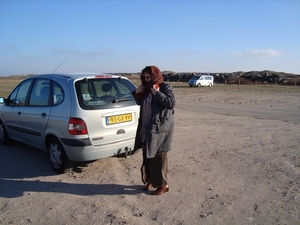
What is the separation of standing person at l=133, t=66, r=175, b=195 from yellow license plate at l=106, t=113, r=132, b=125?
2.44 feet

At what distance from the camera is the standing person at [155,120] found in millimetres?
3674

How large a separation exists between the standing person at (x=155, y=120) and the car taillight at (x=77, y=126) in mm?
957

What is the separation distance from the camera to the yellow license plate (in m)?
4.56

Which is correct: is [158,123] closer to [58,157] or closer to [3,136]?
[58,157]

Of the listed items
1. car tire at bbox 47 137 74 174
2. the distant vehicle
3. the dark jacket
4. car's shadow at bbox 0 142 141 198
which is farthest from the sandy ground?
the distant vehicle

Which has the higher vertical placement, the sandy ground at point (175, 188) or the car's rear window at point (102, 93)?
the car's rear window at point (102, 93)

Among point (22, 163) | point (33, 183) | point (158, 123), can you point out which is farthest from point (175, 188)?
point (22, 163)

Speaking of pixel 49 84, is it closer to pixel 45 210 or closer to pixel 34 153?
pixel 34 153

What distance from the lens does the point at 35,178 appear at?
4.75m

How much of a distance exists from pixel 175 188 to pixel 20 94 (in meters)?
4.01

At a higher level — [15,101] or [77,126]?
[15,101]

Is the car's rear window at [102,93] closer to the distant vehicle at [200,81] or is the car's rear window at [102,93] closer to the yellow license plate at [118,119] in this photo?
the yellow license plate at [118,119]

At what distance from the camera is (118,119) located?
4.69 meters

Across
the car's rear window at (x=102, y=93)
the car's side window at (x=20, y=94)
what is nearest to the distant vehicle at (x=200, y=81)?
the car's side window at (x=20, y=94)
